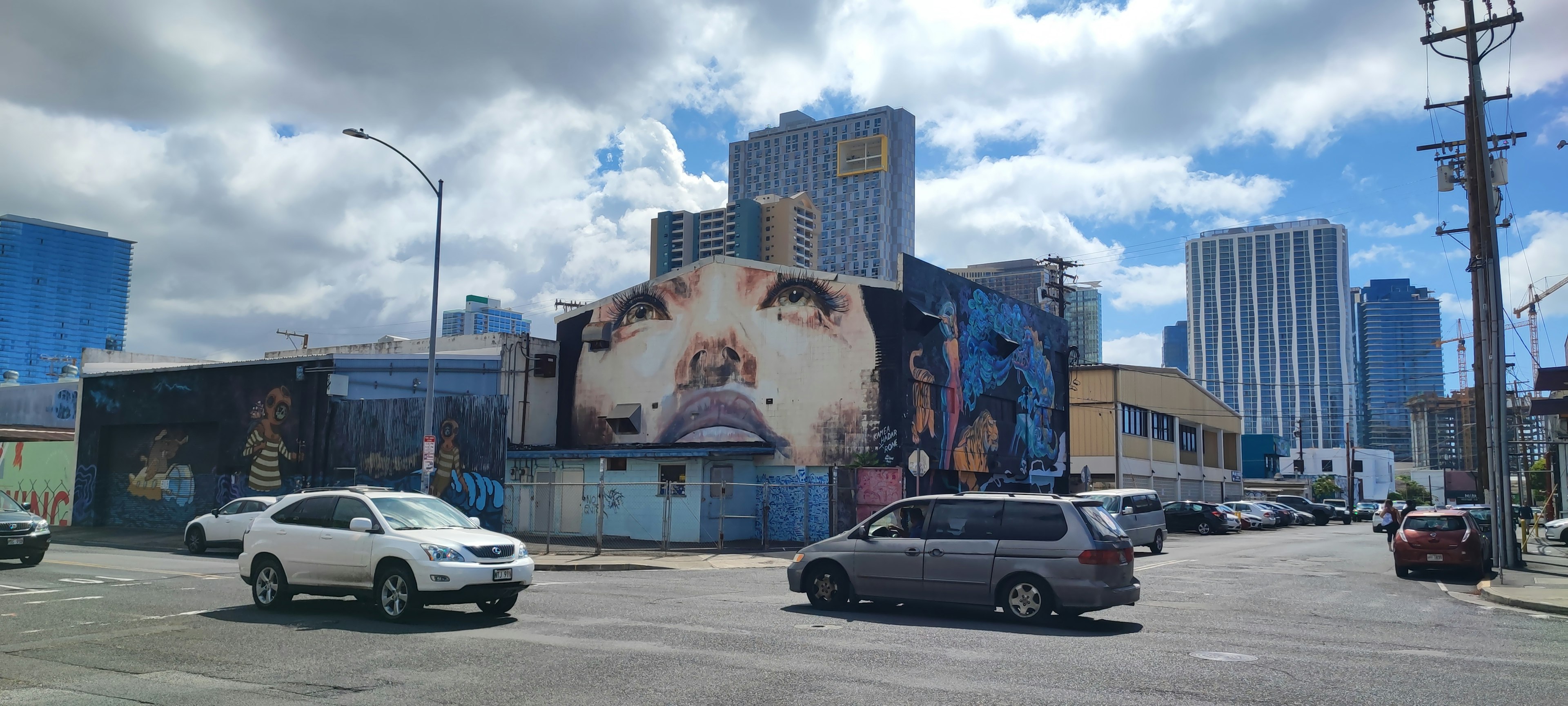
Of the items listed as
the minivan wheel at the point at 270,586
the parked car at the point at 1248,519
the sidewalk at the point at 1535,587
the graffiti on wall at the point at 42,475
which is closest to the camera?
the minivan wheel at the point at 270,586

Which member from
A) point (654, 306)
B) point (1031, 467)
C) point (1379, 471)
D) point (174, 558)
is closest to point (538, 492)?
point (654, 306)

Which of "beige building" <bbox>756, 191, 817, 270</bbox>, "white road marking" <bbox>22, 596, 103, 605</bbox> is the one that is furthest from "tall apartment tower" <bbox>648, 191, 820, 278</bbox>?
"white road marking" <bbox>22, 596, 103, 605</bbox>

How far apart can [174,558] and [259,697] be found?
60.8ft

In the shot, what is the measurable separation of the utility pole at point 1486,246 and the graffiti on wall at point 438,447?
25.4 meters

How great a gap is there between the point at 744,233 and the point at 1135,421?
12200 cm

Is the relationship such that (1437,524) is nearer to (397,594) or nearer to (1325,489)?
(397,594)

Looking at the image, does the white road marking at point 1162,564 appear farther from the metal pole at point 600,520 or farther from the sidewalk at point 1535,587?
the metal pole at point 600,520

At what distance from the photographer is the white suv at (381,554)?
12.2m

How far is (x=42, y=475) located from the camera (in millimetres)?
40406

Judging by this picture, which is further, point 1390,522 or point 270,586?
point 1390,522

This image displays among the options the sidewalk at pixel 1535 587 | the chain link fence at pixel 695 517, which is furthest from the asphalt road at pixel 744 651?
the chain link fence at pixel 695 517

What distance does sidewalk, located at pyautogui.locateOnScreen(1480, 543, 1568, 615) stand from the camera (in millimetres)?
16016

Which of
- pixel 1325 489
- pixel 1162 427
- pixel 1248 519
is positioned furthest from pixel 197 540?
Result: pixel 1325 489

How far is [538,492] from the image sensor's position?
112ft
